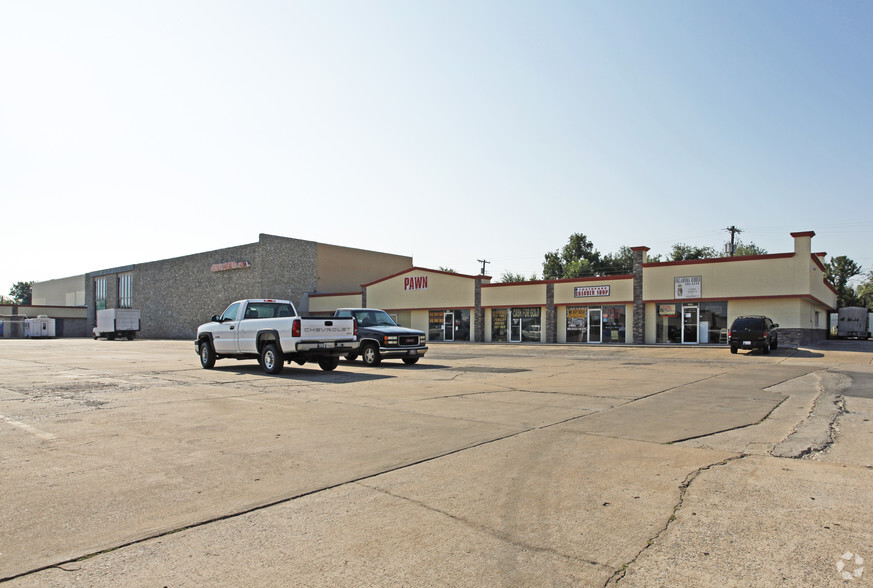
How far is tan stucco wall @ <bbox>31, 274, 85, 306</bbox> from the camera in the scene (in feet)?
258

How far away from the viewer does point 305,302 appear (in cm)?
4922

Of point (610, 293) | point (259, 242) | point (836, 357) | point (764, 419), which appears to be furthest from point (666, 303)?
point (259, 242)

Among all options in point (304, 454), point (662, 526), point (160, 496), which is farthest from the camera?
point (304, 454)

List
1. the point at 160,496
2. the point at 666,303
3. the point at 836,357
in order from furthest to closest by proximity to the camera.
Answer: the point at 666,303 → the point at 836,357 → the point at 160,496

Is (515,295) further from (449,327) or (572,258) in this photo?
(572,258)

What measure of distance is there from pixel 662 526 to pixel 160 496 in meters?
3.94

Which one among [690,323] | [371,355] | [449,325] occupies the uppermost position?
[690,323]

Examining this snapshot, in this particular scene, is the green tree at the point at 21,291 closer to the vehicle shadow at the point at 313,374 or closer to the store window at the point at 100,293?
the store window at the point at 100,293

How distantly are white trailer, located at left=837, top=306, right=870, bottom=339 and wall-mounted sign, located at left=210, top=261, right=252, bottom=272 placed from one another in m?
52.5

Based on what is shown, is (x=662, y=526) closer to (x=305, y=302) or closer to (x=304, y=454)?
(x=304, y=454)

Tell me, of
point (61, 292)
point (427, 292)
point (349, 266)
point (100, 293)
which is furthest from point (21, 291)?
point (427, 292)

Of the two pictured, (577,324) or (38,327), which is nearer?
(577,324)

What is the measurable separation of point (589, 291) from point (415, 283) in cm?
1389

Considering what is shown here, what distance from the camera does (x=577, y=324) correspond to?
115ft
